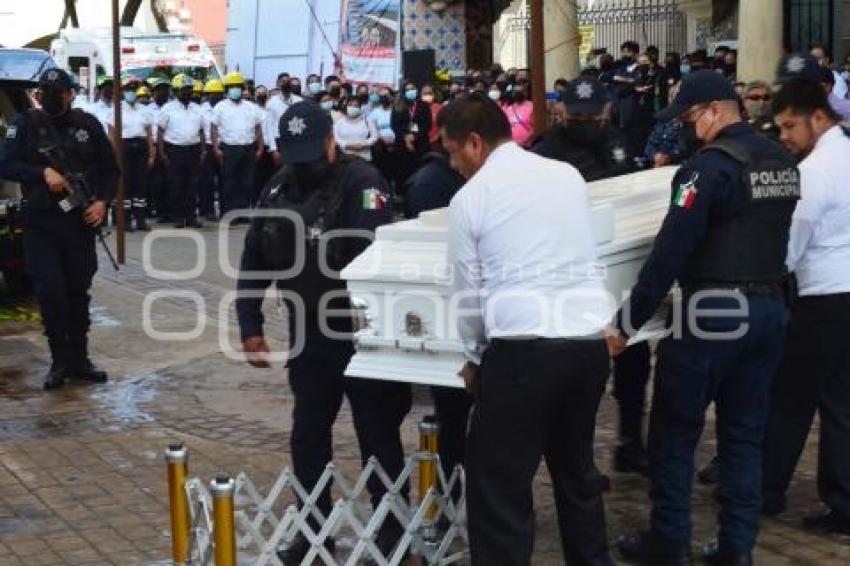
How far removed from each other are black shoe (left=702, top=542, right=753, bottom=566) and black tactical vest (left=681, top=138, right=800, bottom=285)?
1.12 metres

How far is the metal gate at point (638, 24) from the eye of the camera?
1083 inches

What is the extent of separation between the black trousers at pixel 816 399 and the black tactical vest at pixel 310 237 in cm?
209

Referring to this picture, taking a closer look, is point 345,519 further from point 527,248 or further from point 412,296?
point 527,248

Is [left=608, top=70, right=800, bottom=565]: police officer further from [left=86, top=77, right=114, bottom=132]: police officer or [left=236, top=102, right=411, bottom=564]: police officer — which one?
[left=86, top=77, right=114, bottom=132]: police officer

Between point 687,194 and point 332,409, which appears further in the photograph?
point 332,409

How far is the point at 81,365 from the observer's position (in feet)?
33.4

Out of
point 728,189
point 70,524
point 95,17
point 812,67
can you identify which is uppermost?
point 95,17

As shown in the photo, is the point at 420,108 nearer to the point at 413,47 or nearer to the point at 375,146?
the point at 375,146

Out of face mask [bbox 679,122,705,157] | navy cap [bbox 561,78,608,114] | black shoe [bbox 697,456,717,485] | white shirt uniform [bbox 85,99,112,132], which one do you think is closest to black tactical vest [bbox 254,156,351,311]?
navy cap [bbox 561,78,608,114]

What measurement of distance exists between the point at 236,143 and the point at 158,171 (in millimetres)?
1190

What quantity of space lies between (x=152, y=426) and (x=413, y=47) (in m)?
18.4

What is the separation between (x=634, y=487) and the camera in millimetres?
7398

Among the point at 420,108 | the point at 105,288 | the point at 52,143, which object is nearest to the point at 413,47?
the point at 420,108

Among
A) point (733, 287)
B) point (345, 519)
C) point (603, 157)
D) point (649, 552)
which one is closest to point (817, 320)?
point (733, 287)
